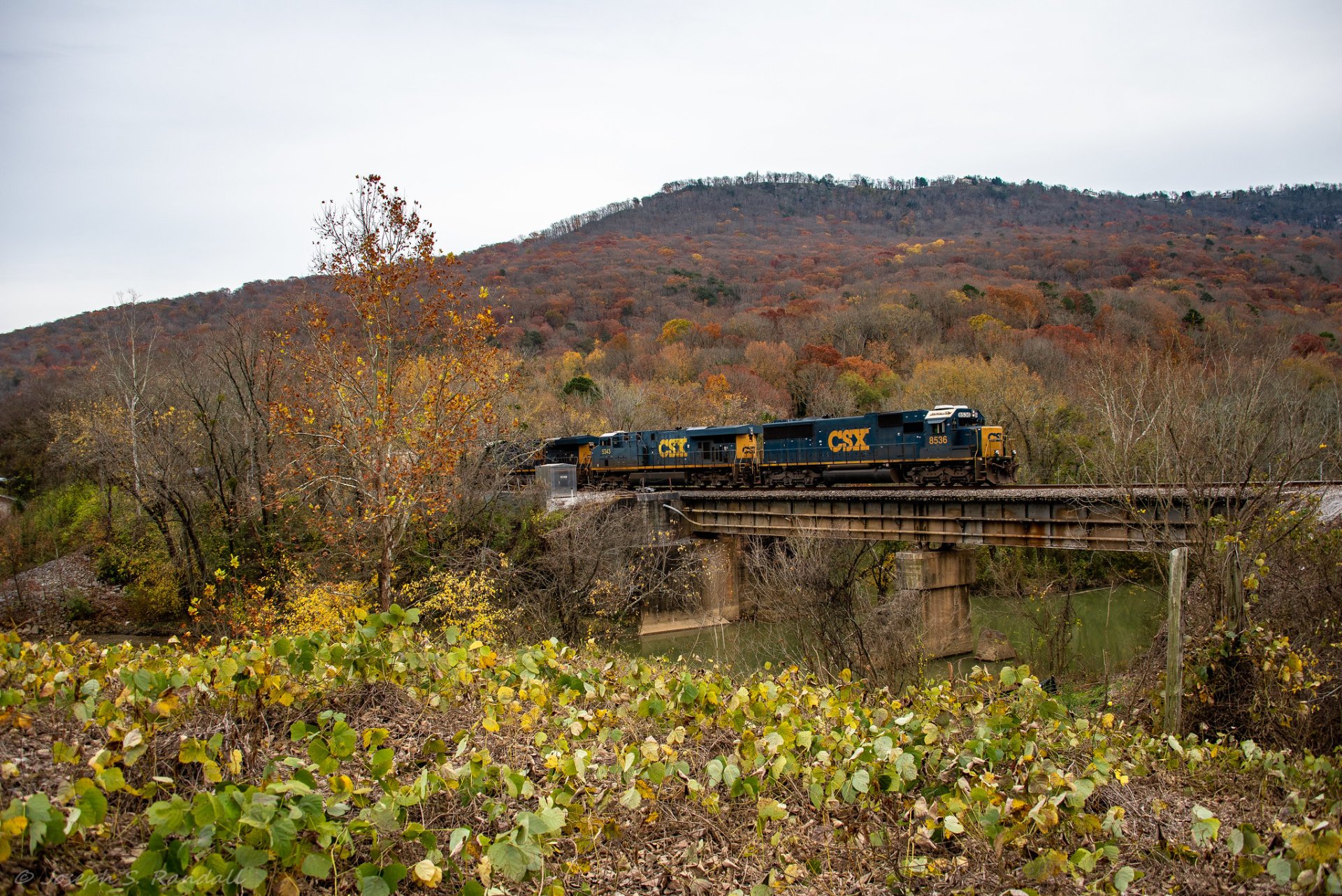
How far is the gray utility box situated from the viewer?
34.7 m

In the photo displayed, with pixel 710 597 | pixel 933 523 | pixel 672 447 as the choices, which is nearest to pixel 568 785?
pixel 933 523

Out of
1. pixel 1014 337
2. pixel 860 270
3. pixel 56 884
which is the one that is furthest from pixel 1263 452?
pixel 860 270

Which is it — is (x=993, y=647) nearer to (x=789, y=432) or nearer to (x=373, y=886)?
(x=789, y=432)

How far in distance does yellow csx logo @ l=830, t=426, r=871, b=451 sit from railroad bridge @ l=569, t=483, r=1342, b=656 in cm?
190

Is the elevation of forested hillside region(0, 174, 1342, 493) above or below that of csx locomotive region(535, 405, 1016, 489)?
above

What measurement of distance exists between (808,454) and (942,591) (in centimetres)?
875

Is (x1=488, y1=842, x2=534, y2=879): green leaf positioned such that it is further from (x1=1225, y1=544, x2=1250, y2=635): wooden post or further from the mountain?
the mountain

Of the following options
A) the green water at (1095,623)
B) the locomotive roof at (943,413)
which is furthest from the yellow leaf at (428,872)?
the locomotive roof at (943,413)

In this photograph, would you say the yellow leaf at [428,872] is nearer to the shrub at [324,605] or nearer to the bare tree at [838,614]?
the bare tree at [838,614]

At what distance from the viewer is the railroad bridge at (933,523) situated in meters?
20.8

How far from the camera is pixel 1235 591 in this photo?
10359 mm

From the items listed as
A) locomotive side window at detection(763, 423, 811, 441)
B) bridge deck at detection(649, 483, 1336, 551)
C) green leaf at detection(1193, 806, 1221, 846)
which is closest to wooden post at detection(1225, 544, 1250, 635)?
bridge deck at detection(649, 483, 1336, 551)

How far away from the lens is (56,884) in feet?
13.2

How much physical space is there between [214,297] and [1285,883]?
107m
